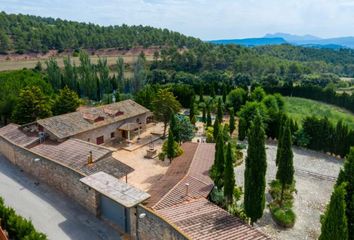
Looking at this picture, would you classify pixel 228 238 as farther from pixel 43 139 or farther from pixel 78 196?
pixel 43 139

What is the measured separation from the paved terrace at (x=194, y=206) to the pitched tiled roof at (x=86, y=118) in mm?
10709

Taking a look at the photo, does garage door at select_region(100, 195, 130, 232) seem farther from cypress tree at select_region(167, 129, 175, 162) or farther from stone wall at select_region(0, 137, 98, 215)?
cypress tree at select_region(167, 129, 175, 162)

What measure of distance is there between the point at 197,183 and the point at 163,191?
7.34 feet

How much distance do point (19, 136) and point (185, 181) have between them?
50.0ft

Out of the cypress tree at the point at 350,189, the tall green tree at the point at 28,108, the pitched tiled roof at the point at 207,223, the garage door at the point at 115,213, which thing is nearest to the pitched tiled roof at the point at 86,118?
the tall green tree at the point at 28,108

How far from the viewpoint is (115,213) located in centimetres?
1634

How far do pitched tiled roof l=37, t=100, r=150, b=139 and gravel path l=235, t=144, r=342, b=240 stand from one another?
14.4 metres

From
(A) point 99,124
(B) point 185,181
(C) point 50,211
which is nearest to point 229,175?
(B) point 185,181

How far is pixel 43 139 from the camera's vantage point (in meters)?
26.3

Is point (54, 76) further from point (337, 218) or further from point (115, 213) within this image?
point (337, 218)

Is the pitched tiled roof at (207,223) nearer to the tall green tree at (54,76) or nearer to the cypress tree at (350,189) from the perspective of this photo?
the cypress tree at (350,189)

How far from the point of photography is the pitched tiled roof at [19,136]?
25.0 m

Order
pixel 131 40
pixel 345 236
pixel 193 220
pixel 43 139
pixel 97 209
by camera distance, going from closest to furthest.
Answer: pixel 345 236, pixel 193 220, pixel 97 209, pixel 43 139, pixel 131 40

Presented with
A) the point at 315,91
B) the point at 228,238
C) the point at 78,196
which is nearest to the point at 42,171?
the point at 78,196
